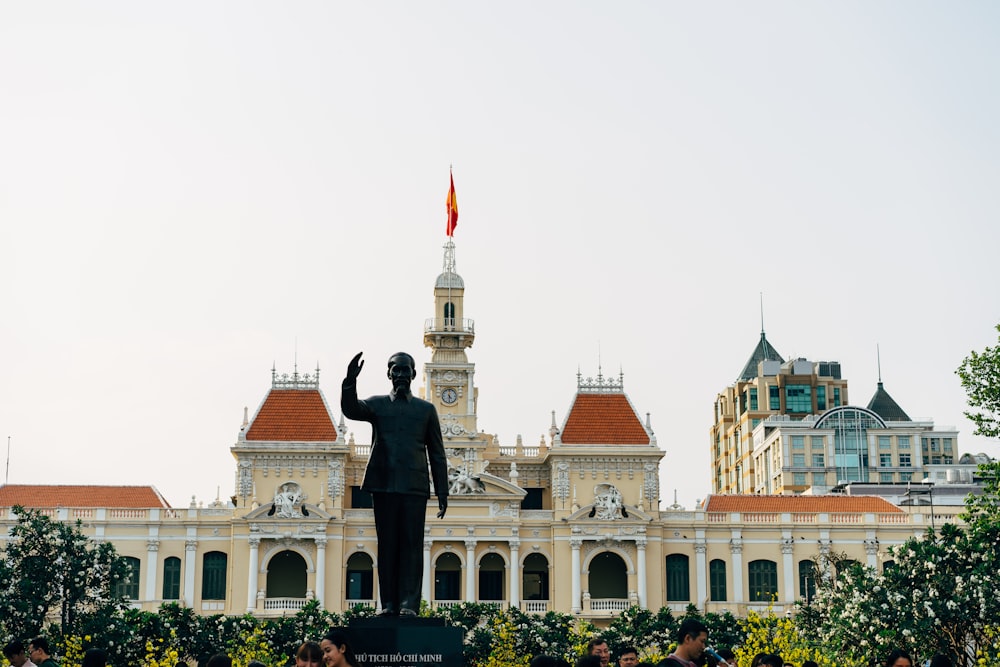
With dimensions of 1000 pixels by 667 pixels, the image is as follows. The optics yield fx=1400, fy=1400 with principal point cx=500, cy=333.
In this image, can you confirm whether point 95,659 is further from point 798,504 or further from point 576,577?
point 798,504

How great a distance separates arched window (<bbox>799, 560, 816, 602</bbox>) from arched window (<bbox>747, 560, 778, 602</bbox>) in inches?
44.2

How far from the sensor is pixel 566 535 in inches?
2479

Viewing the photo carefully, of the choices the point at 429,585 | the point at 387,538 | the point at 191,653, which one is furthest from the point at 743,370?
the point at 387,538

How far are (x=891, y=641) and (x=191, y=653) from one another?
24812 mm

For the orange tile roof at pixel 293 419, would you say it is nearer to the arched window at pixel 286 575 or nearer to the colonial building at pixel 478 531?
the colonial building at pixel 478 531

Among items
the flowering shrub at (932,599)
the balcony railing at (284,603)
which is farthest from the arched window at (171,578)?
the flowering shrub at (932,599)

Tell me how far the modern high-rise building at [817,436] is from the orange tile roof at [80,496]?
48.8 metres

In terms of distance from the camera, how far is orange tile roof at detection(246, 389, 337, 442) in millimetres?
64125

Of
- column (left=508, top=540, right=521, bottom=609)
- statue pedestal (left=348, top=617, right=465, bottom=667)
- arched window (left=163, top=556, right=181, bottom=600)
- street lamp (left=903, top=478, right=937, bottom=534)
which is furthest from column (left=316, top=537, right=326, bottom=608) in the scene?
statue pedestal (left=348, top=617, right=465, bottom=667)

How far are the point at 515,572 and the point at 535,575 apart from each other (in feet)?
10.3

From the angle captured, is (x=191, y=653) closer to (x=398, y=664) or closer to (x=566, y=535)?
(x=566, y=535)

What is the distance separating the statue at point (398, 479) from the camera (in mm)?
14891

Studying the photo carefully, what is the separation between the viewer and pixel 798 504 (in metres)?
67.4

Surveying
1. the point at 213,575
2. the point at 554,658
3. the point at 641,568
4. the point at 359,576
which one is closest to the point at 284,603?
the point at 213,575
